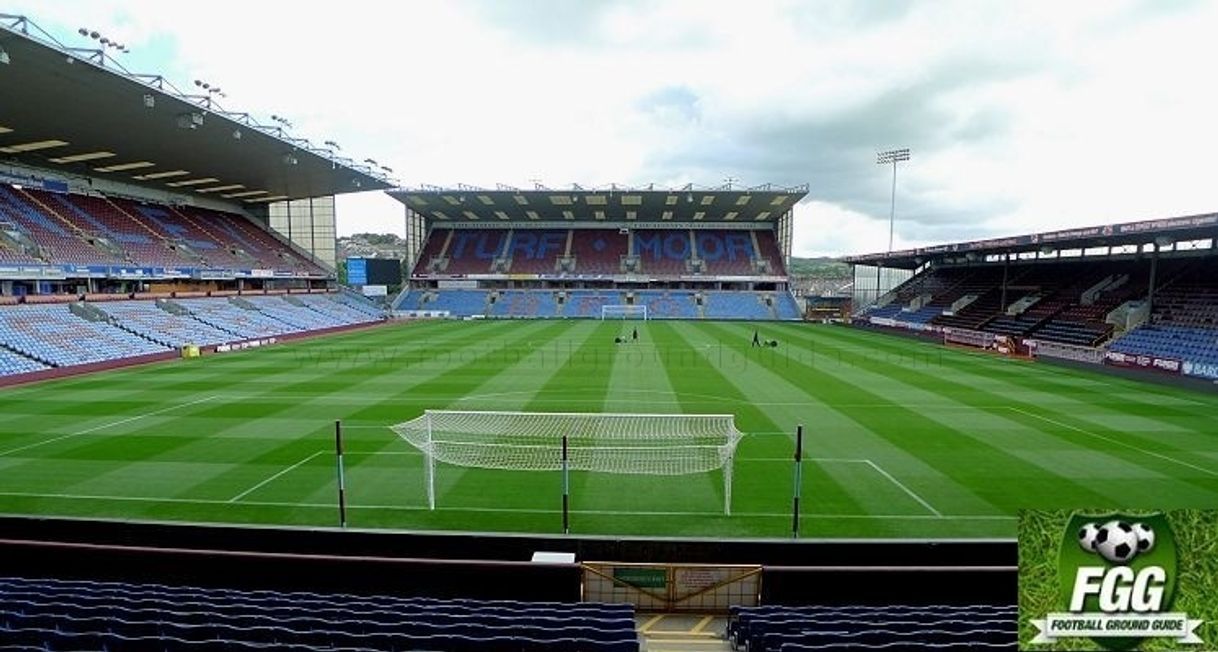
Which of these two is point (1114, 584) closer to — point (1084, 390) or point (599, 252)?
point (1084, 390)

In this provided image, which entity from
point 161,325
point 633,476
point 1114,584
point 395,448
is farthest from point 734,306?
point 1114,584

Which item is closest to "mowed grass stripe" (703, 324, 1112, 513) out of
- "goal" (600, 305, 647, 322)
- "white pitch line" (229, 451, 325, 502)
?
"white pitch line" (229, 451, 325, 502)

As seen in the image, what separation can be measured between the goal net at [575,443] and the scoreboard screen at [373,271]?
62133 mm

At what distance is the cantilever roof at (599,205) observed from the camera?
6028 cm

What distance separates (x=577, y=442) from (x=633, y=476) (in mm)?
2257

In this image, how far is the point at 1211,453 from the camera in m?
14.9

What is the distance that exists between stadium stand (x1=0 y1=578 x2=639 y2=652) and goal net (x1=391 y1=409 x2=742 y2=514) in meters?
4.95

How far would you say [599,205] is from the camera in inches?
2594

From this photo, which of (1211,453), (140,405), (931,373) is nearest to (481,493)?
(140,405)

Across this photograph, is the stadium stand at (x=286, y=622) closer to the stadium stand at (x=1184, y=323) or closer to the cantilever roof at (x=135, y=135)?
the cantilever roof at (x=135, y=135)

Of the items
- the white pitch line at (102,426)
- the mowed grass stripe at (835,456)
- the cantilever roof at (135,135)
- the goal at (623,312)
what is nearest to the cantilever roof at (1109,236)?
the mowed grass stripe at (835,456)

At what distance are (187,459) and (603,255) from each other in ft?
204

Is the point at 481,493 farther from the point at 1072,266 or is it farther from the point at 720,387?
the point at 1072,266

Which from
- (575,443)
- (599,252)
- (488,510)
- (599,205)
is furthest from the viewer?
(599,252)
